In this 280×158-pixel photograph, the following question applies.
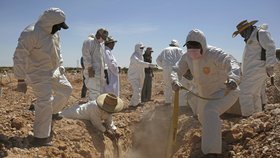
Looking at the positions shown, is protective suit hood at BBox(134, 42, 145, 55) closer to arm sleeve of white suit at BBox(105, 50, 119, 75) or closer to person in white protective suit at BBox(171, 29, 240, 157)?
arm sleeve of white suit at BBox(105, 50, 119, 75)

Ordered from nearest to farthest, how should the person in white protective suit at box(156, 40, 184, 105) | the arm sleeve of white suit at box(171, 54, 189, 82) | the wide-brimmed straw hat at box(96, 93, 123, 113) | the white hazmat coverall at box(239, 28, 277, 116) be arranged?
the arm sleeve of white suit at box(171, 54, 189, 82) → the wide-brimmed straw hat at box(96, 93, 123, 113) → the white hazmat coverall at box(239, 28, 277, 116) → the person in white protective suit at box(156, 40, 184, 105)

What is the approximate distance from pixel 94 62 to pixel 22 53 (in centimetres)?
353

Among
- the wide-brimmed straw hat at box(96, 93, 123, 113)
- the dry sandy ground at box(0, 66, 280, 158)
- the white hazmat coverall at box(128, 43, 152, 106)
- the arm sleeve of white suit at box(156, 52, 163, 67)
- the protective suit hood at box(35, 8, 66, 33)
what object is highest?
the protective suit hood at box(35, 8, 66, 33)

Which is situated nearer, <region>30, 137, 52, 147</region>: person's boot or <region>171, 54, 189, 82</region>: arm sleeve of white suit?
<region>30, 137, 52, 147</region>: person's boot

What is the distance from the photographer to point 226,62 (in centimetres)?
521

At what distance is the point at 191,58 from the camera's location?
559 centimetres

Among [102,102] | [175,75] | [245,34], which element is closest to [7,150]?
[102,102]

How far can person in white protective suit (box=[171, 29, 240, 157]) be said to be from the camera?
16.1ft

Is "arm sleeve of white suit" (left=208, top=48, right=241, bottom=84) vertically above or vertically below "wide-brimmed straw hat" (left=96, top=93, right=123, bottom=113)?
above

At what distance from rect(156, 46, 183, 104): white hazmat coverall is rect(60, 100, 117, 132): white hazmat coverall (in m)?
3.57

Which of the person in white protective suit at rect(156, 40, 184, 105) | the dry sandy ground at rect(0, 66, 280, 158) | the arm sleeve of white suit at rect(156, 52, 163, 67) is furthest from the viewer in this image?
the arm sleeve of white suit at rect(156, 52, 163, 67)

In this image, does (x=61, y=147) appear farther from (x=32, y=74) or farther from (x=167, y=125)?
(x=167, y=125)

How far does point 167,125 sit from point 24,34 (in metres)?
4.47

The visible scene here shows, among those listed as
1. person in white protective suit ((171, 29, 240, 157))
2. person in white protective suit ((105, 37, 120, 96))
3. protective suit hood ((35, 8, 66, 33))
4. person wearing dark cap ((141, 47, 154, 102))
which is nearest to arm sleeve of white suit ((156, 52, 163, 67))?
person wearing dark cap ((141, 47, 154, 102))
